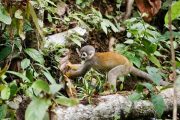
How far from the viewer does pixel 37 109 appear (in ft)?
6.51

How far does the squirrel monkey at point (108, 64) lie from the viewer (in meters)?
4.85

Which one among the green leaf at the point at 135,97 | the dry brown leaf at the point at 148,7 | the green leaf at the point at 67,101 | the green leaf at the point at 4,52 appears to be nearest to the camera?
the green leaf at the point at 67,101

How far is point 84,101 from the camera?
3.43m

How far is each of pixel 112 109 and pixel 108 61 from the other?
159 centimetres

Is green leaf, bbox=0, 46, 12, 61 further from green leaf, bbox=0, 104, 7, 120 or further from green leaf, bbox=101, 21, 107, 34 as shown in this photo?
green leaf, bbox=101, 21, 107, 34

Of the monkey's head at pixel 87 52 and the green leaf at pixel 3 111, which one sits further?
the monkey's head at pixel 87 52

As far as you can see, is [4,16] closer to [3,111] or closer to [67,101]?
[3,111]

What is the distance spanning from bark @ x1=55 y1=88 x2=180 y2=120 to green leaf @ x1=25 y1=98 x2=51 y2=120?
44.0 inches

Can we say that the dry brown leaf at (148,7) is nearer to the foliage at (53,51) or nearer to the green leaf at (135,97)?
the foliage at (53,51)

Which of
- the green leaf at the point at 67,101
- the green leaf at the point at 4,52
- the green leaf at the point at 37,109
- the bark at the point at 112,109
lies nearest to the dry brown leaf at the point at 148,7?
the bark at the point at 112,109

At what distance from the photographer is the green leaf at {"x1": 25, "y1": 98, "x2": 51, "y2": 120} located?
1942mm

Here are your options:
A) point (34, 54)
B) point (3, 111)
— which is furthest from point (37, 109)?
point (34, 54)

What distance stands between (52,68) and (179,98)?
138 cm

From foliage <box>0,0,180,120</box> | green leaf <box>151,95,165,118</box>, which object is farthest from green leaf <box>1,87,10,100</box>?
green leaf <box>151,95,165,118</box>
